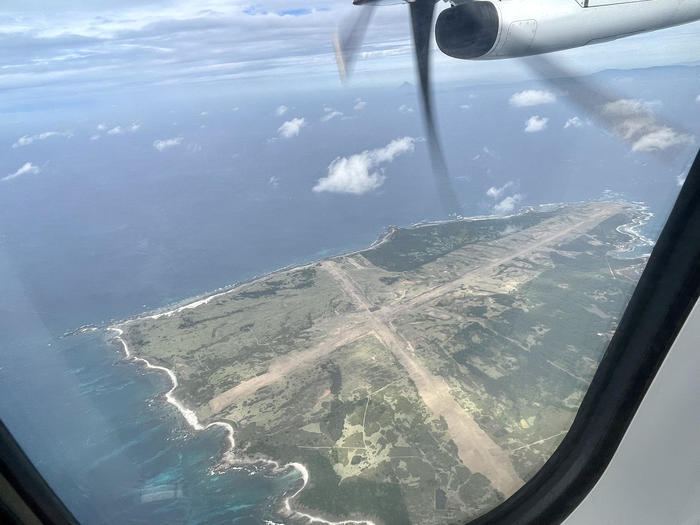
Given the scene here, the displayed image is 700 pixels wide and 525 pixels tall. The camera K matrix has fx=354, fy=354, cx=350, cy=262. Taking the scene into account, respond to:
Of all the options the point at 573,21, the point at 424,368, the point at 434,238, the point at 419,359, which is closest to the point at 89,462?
the point at 573,21

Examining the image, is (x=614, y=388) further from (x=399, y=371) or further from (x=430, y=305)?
(x=430, y=305)

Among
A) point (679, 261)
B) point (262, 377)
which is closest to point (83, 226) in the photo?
point (262, 377)

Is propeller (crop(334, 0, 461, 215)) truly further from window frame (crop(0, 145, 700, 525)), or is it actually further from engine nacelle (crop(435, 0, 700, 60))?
window frame (crop(0, 145, 700, 525))

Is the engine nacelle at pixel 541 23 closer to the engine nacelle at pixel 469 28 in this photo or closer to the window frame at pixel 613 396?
the engine nacelle at pixel 469 28

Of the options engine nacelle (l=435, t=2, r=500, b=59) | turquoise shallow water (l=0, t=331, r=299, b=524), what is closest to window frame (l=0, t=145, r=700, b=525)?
turquoise shallow water (l=0, t=331, r=299, b=524)

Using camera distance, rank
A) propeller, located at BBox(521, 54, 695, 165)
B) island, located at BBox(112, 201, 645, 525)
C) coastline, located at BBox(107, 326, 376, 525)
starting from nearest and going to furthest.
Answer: propeller, located at BBox(521, 54, 695, 165) < island, located at BBox(112, 201, 645, 525) < coastline, located at BBox(107, 326, 376, 525)
